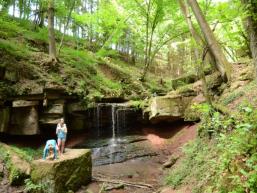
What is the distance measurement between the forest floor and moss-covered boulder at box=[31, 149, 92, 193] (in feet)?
1.40

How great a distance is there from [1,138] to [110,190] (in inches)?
300

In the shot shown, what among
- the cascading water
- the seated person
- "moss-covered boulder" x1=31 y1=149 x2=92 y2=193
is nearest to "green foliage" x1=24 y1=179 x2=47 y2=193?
"moss-covered boulder" x1=31 y1=149 x2=92 y2=193

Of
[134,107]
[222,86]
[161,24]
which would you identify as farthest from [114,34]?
[222,86]

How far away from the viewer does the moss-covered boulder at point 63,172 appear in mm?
8766

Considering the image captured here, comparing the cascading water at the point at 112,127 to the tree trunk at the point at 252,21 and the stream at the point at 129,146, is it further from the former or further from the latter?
the tree trunk at the point at 252,21

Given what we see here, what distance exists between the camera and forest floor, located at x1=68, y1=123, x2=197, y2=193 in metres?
9.74

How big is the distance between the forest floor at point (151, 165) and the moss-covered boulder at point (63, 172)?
0.43 metres

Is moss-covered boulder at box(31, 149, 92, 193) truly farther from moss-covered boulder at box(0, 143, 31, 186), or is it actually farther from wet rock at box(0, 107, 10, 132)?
wet rock at box(0, 107, 10, 132)

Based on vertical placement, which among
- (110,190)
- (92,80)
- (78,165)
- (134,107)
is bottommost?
(110,190)

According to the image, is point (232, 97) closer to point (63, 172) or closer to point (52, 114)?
point (63, 172)

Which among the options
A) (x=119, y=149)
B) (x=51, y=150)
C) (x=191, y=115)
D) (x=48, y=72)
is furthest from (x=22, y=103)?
(x=191, y=115)

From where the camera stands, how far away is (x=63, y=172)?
919 cm

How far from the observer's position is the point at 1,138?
13.9m

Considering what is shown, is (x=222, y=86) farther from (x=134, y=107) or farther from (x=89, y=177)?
(x=89, y=177)
